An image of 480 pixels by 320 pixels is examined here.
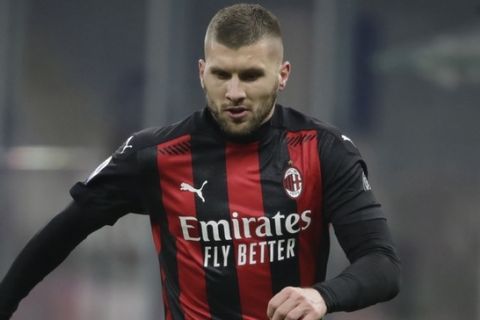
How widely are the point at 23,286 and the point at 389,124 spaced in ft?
15.3

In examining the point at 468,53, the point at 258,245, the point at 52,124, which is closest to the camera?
the point at 258,245

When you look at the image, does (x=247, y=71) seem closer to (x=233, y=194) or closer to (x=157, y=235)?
(x=233, y=194)

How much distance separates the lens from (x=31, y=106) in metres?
9.40

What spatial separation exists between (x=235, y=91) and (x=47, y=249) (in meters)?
0.83

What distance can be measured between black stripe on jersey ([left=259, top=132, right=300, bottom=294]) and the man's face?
0.16 m

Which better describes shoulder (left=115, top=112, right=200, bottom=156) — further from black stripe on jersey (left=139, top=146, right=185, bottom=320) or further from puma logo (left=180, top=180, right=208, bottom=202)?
puma logo (left=180, top=180, right=208, bottom=202)

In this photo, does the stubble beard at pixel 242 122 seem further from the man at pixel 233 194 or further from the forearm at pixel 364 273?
the forearm at pixel 364 273

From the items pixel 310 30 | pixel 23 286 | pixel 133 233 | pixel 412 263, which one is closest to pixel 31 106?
pixel 133 233

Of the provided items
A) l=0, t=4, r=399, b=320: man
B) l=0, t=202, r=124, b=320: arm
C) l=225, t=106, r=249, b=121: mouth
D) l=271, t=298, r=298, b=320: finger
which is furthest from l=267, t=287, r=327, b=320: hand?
l=0, t=202, r=124, b=320: arm

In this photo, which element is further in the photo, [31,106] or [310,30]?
[31,106]

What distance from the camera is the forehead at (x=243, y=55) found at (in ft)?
13.5

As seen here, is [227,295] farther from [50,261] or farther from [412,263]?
[412,263]

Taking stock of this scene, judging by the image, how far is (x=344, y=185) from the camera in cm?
413

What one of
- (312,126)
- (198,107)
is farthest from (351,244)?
(198,107)
